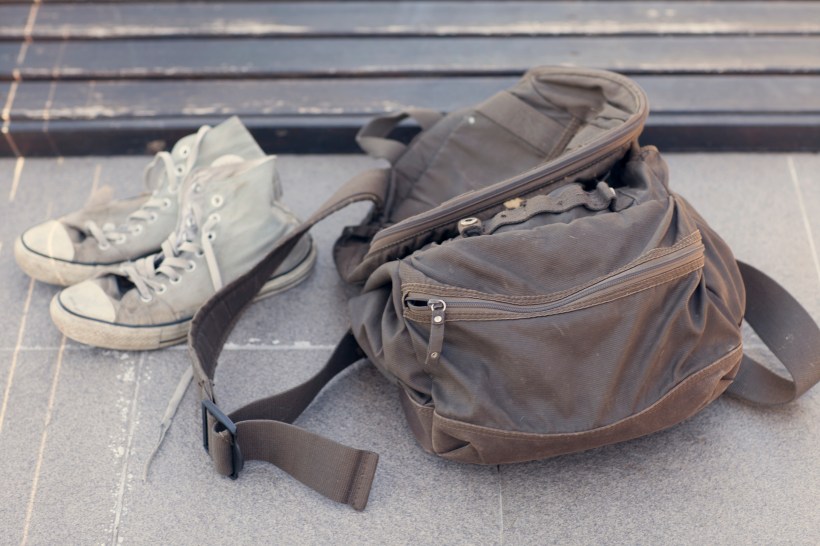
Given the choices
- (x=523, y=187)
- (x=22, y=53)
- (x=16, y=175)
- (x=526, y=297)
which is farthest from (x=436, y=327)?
(x=22, y=53)

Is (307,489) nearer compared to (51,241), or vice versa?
(307,489)

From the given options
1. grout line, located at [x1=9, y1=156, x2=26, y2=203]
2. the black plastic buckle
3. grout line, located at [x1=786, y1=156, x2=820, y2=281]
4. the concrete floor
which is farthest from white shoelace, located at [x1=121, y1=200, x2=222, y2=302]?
grout line, located at [x1=786, y1=156, x2=820, y2=281]

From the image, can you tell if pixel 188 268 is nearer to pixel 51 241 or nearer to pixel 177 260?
pixel 177 260

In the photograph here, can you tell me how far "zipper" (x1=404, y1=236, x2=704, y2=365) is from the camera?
3.21 ft

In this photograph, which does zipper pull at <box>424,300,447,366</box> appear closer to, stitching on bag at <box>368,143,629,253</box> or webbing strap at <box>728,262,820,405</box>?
stitching on bag at <box>368,143,629,253</box>

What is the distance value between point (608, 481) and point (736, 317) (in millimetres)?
283

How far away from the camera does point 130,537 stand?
104cm

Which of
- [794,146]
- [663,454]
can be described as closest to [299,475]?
[663,454]

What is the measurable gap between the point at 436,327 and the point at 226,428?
12.4 inches

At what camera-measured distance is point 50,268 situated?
1272 mm

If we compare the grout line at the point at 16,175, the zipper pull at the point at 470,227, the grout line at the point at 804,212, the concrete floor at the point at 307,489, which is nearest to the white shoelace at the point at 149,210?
the concrete floor at the point at 307,489

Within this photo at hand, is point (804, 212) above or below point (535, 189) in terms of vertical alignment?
below

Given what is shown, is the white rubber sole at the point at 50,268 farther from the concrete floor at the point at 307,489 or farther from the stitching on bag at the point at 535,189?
the stitching on bag at the point at 535,189

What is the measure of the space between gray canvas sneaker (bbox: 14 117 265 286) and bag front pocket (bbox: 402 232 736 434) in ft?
1.68
